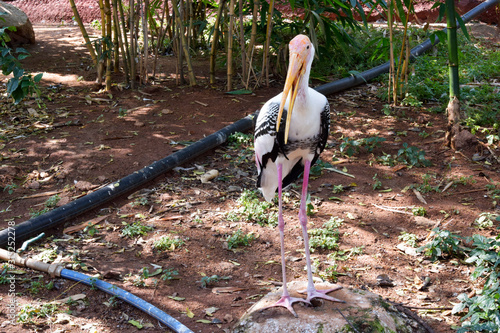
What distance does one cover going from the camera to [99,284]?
3320 millimetres

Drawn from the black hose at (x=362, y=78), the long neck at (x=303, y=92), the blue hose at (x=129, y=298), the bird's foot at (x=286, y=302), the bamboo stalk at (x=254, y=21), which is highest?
the bamboo stalk at (x=254, y=21)

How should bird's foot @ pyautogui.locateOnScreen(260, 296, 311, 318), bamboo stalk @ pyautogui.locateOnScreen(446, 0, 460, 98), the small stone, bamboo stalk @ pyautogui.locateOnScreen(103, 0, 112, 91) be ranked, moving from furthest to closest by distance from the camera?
bamboo stalk @ pyautogui.locateOnScreen(103, 0, 112, 91)
bamboo stalk @ pyautogui.locateOnScreen(446, 0, 460, 98)
the small stone
bird's foot @ pyautogui.locateOnScreen(260, 296, 311, 318)

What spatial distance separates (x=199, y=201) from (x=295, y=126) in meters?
1.77

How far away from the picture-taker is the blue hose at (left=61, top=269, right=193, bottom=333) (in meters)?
2.98

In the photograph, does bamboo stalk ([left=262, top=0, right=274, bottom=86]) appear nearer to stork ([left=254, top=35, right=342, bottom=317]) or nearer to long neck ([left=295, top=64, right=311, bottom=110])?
stork ([left=254, top=35, right=342, bottom=317])

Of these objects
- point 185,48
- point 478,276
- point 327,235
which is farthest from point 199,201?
Result: point 185,48

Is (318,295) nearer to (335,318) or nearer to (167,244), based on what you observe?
(335,318)

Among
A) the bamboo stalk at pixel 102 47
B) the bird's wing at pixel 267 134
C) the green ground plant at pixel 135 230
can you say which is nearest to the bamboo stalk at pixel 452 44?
the bird's wing at pixel 267 134

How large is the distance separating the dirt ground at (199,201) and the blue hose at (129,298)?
63 mm

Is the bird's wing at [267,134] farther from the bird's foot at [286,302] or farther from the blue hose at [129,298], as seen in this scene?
the blue hose at [129,298]

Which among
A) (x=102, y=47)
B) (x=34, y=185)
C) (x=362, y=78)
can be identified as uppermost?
(x=102, y=47)

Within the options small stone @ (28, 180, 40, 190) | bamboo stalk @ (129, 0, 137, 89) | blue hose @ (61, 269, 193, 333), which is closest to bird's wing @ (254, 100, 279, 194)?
blue hose @ (61, 269, 193, 333)

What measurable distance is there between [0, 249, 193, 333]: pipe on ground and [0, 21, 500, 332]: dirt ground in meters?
0.06

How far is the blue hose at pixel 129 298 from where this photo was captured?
2978 mm
